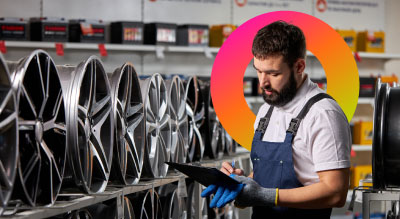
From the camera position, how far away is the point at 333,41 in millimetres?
3264

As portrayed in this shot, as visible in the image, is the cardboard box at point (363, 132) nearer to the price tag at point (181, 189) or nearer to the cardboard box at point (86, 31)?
the cardboard box at point (86, 31)

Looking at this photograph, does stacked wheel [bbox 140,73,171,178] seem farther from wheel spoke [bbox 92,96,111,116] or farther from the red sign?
the red sign

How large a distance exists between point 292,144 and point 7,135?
113 centimetres

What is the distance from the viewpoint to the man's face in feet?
7.61

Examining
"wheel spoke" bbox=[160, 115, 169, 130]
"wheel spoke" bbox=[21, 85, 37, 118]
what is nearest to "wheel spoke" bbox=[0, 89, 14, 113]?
"wheel spoke" bbox=[21, 85, 37, 118]

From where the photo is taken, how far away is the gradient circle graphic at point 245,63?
3.22 m

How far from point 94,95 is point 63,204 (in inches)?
25.6

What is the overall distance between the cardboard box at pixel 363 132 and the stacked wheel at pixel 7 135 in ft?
21.7

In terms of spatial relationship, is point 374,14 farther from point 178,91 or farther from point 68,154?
point 68,154

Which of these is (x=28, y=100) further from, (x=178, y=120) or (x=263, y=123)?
(x=178, y=120)

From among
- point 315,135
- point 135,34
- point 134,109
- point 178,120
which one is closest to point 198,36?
point 135,34

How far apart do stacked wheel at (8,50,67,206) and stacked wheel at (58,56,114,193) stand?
57 millimetres

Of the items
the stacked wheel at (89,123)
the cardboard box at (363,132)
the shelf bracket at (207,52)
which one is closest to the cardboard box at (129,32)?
the shelf bracket at (207,52)

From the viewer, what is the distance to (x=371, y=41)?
27.0 ft
